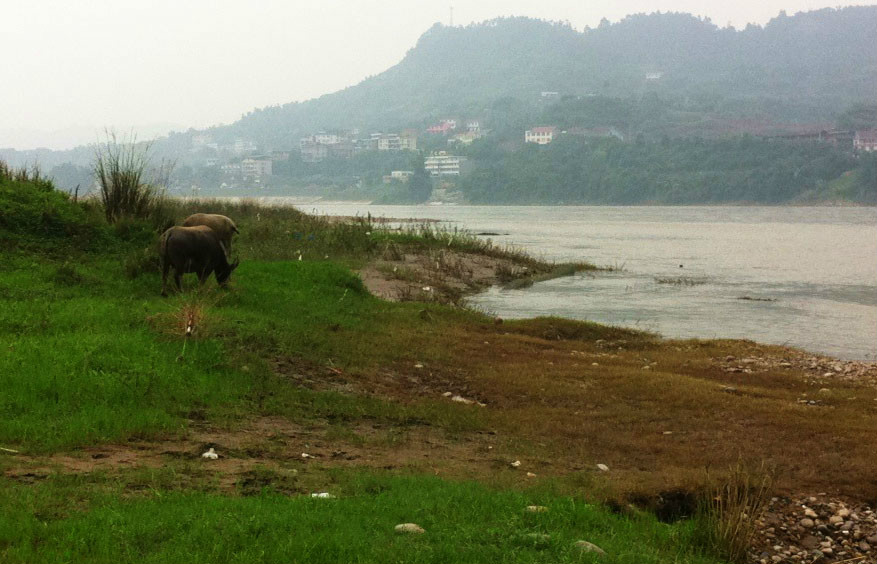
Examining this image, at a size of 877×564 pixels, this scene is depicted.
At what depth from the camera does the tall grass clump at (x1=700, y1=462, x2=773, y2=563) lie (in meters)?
6.53

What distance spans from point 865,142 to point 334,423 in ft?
413

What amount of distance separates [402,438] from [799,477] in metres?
4.13

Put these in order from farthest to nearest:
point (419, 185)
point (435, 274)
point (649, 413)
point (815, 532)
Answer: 1. point (419, 185)
2. point (435, 274)
3. point (649, 413)
4. point (815, 532)

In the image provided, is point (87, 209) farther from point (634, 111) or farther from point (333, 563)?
point (634, 111)

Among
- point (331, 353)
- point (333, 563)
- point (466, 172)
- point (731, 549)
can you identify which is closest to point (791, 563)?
point (731, 549)

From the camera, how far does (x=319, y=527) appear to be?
560 cm

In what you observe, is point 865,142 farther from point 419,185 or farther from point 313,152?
point 313,152

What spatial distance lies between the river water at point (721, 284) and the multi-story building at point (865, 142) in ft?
170

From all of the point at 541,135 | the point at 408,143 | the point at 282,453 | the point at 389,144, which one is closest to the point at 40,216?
the point at 282,453

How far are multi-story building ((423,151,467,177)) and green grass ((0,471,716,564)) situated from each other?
137 meters

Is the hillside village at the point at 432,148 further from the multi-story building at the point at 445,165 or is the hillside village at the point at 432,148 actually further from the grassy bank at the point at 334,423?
the grassy bank at the point at 334,423

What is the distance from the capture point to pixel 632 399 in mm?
11430

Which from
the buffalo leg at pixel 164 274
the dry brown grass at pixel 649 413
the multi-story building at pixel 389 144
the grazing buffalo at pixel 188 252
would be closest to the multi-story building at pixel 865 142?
the multi-story building at pixel 389 144

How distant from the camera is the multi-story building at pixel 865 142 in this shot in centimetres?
11586
